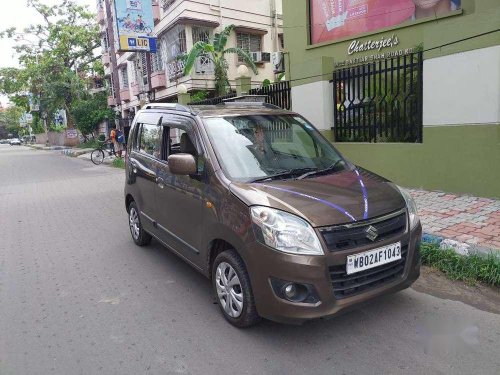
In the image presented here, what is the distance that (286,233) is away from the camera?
2.88 meters

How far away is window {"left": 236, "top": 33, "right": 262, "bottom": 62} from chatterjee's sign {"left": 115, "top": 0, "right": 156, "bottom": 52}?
733 centimetres

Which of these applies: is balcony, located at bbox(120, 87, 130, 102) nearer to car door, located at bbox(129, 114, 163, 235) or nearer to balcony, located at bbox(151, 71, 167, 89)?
balcony, located at bbox(151, 71, 167, 89)

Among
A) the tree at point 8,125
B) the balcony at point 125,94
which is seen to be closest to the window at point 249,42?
the balcony at point 125,94

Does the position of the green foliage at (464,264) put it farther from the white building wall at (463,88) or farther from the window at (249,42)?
the window at (249,42)

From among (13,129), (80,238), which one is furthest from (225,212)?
(13,129)

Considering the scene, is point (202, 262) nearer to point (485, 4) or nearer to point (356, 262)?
point (356, 262)

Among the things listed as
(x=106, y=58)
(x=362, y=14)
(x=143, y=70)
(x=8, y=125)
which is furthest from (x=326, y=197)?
(x=8, y=125)

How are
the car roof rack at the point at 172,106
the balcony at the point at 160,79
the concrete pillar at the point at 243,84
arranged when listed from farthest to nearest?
the balcony at the point at 160,79 < the concrete pillar at the point at 243,84 < the car roof rack at the point at 172,106

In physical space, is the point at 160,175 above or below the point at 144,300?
above

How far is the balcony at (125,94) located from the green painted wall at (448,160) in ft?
86.1

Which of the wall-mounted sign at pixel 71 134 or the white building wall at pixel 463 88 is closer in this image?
the white building wall at pixel 463 88

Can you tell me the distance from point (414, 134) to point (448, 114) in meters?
0.90

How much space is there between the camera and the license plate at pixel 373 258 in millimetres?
2904

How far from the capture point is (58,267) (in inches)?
199
